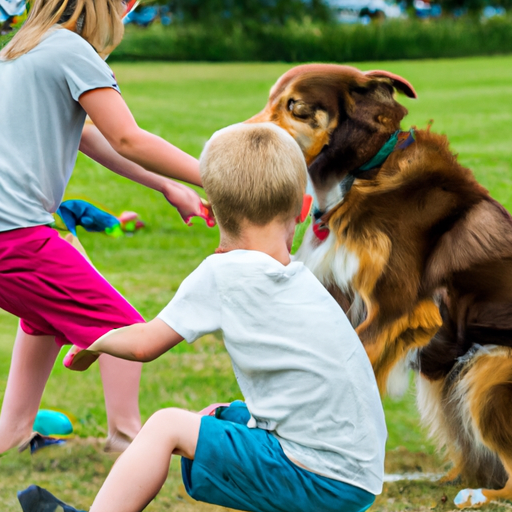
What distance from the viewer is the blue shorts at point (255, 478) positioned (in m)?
2.11

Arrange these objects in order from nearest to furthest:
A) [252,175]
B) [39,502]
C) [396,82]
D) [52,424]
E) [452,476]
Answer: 1. [252,175]
2. [39,502]
3. [396,82]
4. [452,476]
5. [52,424]

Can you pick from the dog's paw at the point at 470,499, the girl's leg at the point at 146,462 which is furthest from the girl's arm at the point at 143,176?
the dog's paw at the point at 470,499

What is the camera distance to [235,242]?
2162 millimetres

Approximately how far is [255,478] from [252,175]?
780mm

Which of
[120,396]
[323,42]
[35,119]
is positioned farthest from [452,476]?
[323,42]

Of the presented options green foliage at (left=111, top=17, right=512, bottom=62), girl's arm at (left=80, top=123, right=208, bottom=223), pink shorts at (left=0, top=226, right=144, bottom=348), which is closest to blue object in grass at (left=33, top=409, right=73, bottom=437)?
pink shorts at (left=0, top=226, right=144, bottom=348)

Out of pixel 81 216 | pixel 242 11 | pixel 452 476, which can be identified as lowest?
pixel 242 11

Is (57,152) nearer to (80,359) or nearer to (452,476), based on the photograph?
(80,359)

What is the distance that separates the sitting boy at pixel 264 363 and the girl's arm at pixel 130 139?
50cm

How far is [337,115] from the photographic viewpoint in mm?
3146

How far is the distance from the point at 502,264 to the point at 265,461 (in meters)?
1.34

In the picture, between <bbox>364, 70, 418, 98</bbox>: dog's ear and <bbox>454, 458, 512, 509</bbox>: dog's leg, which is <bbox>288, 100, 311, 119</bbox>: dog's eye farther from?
<bbox>454, 458, 512, 509</bbox>: dog's leg

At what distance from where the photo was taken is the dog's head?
122 inches

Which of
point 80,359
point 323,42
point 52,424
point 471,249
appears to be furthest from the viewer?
point 323,42
